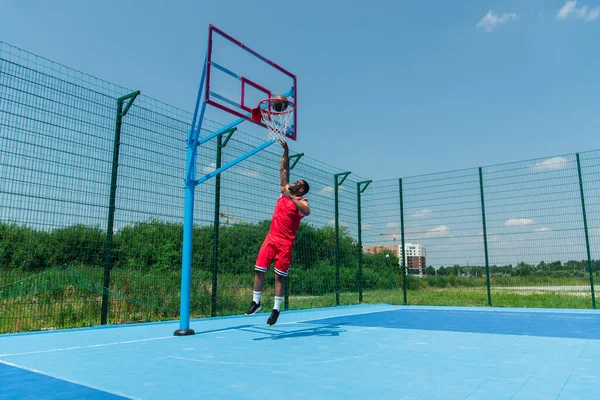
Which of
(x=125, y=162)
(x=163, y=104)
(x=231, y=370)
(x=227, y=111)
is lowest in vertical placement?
(x=231, y=370)

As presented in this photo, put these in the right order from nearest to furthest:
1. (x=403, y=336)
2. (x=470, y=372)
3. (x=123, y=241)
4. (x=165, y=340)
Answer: (x=470, y=372), (x=165, y=340), (x=403, y=336), (x=123, y=241)

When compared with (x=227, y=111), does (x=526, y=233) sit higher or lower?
lower

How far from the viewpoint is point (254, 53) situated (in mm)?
6363

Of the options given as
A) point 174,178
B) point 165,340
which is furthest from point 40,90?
point 165,340

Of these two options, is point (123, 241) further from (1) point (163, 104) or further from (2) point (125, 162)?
(1) point (163, 104)

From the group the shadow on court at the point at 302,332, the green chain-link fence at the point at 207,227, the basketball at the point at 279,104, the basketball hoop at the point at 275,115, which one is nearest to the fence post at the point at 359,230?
the green chain-link fence at the point at 207,227

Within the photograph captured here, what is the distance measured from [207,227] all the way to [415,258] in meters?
6.05

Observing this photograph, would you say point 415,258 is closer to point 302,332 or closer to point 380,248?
point 380,248

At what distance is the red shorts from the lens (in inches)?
209

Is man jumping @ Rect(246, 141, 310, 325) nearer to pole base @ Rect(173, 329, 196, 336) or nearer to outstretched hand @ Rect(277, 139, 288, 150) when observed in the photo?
outstretched hand @ Rect(277, 139, 288, 150)


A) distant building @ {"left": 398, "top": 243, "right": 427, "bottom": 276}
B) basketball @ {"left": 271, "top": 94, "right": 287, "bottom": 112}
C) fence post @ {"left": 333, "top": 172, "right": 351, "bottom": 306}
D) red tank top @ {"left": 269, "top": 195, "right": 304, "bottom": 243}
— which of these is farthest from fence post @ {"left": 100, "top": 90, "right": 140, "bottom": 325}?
distant building @ {"left": 398, "top": 243, "right": 427, "bottom": 276}

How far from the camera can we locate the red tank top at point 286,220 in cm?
536

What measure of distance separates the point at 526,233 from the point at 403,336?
567 cm

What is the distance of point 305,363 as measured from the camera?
3.66 m
